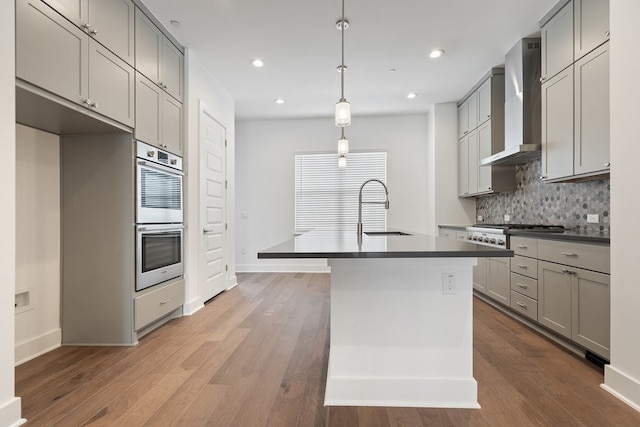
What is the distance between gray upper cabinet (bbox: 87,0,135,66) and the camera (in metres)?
2.24

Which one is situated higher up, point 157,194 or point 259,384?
point 157,194

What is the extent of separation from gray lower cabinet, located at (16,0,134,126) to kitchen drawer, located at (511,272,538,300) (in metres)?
3.67

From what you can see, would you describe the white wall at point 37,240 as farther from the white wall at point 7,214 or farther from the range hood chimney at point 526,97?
the range hood chimney at point 526,97

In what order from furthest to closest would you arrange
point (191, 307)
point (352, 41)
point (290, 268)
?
point (290, 268) → point (191, 307) → point (352, 41)

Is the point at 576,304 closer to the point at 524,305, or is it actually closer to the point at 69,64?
the point at 524,305

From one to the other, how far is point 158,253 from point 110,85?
140cm

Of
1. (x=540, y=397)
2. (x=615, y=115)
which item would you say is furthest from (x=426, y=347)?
(x=615, y=115)

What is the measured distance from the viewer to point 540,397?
187 cm

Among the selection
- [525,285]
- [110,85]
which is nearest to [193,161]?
[110,85]

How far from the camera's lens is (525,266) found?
10.0 ft

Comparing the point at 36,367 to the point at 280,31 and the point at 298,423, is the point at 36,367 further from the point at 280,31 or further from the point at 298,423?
the point at 280,31

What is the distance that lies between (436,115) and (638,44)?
3708mm

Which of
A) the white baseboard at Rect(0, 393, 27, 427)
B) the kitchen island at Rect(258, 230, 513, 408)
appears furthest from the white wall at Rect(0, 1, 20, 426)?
the kitchen island at Rect(258, 230, 513, 408)

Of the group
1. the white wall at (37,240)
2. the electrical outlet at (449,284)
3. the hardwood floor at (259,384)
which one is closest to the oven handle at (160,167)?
the white wall at (37,240)
